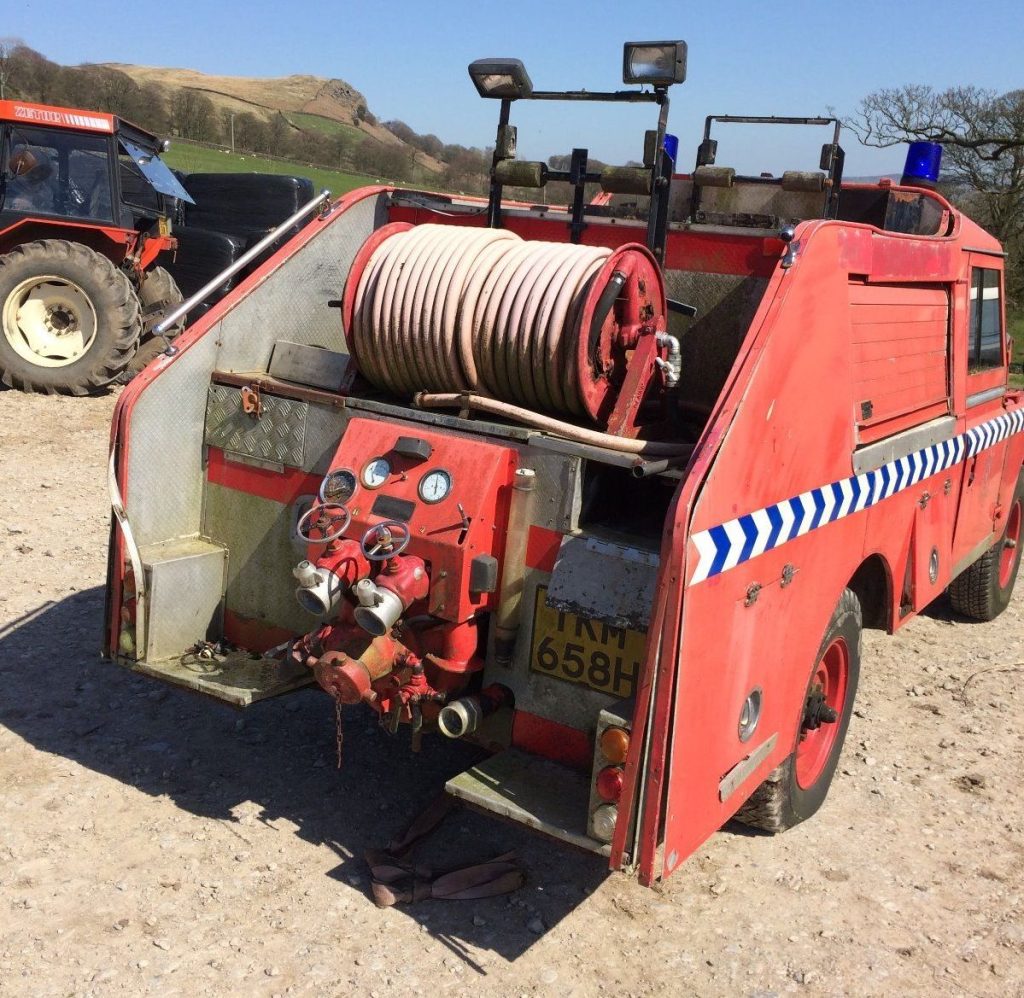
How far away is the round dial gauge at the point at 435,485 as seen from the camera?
353 cm

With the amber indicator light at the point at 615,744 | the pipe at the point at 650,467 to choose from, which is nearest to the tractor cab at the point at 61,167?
the pipe at the point at 650,467

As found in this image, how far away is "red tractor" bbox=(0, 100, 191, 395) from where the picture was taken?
9781mm

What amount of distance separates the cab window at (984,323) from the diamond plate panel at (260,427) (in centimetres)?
315

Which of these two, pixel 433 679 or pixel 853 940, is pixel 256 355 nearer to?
pixel 433 679

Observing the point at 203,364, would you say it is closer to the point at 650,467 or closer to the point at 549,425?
the point at 549,425

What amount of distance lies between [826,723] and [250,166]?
30546 mm

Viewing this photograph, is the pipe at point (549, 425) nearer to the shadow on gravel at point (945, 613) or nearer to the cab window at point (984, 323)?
the cab window at point (984, 323)

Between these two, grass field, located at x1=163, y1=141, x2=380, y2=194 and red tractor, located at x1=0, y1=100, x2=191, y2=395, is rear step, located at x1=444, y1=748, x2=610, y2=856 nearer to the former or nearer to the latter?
red tractor, located at x1=0, y1=100, x2=191, y2=395

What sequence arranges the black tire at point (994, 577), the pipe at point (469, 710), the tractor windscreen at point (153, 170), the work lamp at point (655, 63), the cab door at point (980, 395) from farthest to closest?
the tractor windscreen at point (153, 170) < the black tire at point (994, 577) < the cab door at point (980, 395) < the work lamp at point (655, 63) < the pipe at point (469, 710)

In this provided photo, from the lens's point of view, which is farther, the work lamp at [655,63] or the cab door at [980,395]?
the cab door at [980,395]

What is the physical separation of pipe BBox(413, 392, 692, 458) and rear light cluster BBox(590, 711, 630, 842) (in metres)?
0.90

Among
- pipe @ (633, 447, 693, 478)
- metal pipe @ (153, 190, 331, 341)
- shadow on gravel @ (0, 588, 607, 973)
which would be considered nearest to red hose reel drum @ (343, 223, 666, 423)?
pipe @ (633, 447, 693, 478)

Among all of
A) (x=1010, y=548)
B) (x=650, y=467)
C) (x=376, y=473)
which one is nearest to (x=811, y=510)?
(x=650, y=467)

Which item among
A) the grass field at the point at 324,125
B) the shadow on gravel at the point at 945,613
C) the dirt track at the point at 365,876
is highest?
the grass field at the point at 324,125
